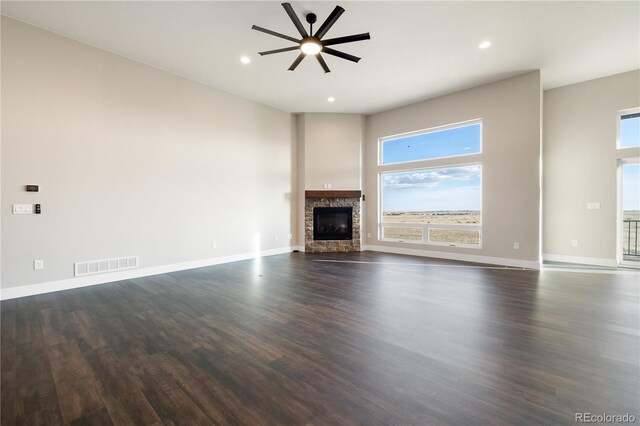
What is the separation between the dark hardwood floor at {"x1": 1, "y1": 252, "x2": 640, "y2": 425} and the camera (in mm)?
1563

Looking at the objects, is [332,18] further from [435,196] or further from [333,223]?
[333,223]

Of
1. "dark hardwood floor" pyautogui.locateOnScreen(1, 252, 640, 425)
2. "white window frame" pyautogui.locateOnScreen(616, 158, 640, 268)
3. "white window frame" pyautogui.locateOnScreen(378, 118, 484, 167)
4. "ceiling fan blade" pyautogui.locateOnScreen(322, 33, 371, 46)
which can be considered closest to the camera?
"dark hardwood floor" pyautogui.locateOnScreen(1, 252, 640, 425)

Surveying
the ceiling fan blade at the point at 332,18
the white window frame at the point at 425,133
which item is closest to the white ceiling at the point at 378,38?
the ceiling fan blade at the point at 332,18

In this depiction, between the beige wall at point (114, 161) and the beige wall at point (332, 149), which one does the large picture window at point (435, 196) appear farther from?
the beige wall at point (114, 161)

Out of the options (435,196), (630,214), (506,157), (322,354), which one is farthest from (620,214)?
(322,354)

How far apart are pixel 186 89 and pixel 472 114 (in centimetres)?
589

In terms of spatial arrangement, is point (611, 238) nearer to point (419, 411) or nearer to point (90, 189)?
point (419, 411)

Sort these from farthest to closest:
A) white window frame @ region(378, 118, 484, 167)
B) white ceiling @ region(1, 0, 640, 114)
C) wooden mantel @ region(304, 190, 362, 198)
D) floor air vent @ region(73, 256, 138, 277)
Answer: wooden mantel @ region(304, 190, 362, 198)
white window frame @ region(378, 118, 484, 167)
floor air vent @ region(73, 256, 138, 277)
white ceiling @ region(1, 0, 640, 114)

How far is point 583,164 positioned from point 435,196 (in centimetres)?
284

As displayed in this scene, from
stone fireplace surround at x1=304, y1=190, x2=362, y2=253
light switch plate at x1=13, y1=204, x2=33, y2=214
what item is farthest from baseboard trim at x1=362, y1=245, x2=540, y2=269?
light switch plate at x1=13, y1=204, x2=33, y2=214

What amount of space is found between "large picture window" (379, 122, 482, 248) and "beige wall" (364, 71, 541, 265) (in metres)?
0.22

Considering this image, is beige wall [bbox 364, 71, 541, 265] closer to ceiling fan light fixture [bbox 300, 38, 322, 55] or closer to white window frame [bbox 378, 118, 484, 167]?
white window frame [bbox 378, 118, 484, 167]

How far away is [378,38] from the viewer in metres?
3.97

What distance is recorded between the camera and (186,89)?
5.20 metres
